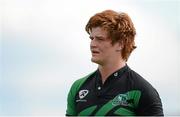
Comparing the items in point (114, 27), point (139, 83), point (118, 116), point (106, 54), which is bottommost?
point (118, 116)

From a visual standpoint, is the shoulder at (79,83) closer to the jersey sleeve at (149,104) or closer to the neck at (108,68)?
the neck at (108,68)

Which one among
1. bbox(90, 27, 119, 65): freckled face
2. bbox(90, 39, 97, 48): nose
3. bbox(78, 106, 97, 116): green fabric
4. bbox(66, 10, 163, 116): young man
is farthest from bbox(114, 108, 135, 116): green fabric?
bbox(90, 39, 97, 48): nose

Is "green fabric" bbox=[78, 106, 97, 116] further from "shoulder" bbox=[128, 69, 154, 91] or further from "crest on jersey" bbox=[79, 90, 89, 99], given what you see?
"shoulder" bbox=[128, 69, 154, 91]

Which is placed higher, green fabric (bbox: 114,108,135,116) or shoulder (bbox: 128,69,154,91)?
shoulder (bbox: 128,69,154,91)

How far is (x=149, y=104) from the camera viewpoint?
321 centimetres

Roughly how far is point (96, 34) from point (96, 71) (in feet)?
1.25

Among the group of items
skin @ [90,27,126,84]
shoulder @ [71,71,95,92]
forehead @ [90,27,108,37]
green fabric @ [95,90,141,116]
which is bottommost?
green fabric @ [95,90,141,116]

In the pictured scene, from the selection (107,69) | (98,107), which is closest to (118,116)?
(98,107)

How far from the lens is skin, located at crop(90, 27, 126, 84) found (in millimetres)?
3268

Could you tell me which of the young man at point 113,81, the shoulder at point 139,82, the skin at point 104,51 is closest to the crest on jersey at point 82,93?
the young man at point 113,81

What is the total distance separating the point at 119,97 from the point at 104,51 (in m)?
0.39

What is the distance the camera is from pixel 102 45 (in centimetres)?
327

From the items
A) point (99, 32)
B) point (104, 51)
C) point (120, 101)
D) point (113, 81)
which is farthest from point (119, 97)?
point (99, 32)

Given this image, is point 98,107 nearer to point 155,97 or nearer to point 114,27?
point 155,97
